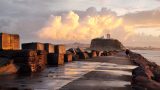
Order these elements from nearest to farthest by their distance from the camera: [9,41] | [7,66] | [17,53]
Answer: [7,66]
[17,53]
[9,41]

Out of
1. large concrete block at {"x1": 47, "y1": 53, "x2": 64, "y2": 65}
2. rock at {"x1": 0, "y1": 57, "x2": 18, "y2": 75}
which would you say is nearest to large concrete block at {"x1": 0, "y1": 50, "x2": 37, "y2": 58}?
rock at {"x1": 0, "y1": 57, "x2": 18, "y2": 75}

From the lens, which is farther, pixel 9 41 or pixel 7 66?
pixel 9 41

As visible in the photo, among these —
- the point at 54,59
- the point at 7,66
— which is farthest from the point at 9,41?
the point at 54,59

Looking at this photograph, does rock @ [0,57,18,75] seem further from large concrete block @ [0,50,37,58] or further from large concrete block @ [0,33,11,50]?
large concrete block @ [0,33,11,50]

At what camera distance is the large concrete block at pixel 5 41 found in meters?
20.9

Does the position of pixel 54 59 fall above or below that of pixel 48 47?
below

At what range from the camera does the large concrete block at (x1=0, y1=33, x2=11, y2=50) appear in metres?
20.9

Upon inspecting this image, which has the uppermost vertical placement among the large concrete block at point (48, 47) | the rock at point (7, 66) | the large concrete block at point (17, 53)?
the large concrete block at point (48, 47)

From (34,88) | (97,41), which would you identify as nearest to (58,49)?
(34,88)

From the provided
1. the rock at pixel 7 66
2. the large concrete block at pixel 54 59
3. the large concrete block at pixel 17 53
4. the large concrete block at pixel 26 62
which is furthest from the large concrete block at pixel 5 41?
the large concrete block at pixel 54 59

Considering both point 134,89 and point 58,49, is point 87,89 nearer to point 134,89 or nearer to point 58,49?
point 134,89

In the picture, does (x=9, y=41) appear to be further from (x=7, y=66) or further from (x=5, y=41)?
(x=7, y=66)

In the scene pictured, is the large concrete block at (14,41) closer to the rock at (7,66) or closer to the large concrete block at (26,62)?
the large concrete block at (26,62)

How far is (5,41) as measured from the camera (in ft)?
70.2
